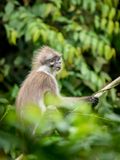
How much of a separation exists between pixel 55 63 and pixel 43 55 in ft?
0.58

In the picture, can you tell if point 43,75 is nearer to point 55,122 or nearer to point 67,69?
point 67,69

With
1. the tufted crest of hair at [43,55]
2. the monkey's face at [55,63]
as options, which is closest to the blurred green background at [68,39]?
the tufted crest of hair at [43,55]

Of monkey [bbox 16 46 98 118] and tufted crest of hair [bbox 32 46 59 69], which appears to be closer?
monkey [bbox 16 46 98 118]

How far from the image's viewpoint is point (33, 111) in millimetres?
1066

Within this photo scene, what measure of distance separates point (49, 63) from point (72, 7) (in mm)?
1417

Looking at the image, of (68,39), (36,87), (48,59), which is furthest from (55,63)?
(68,39)

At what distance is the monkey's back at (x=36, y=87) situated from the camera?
536cm

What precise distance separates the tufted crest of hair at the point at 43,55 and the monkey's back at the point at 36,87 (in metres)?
0.12

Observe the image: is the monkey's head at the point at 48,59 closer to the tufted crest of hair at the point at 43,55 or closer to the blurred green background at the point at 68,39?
the tufted crest of hair at the point at 43,55

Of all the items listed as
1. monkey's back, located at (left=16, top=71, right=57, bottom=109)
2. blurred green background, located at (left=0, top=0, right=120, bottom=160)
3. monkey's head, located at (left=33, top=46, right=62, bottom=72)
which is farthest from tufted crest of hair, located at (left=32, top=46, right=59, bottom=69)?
blurred green background, located at (left=0, top=0, right=120, bottom=160)

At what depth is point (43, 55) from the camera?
5.98m

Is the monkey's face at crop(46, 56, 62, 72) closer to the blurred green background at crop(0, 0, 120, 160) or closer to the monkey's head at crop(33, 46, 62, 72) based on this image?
the monkey's head at crop(33, 46, 62, 72)

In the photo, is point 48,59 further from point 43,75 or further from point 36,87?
point 36,87

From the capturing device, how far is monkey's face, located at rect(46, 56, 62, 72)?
582 centimetres
